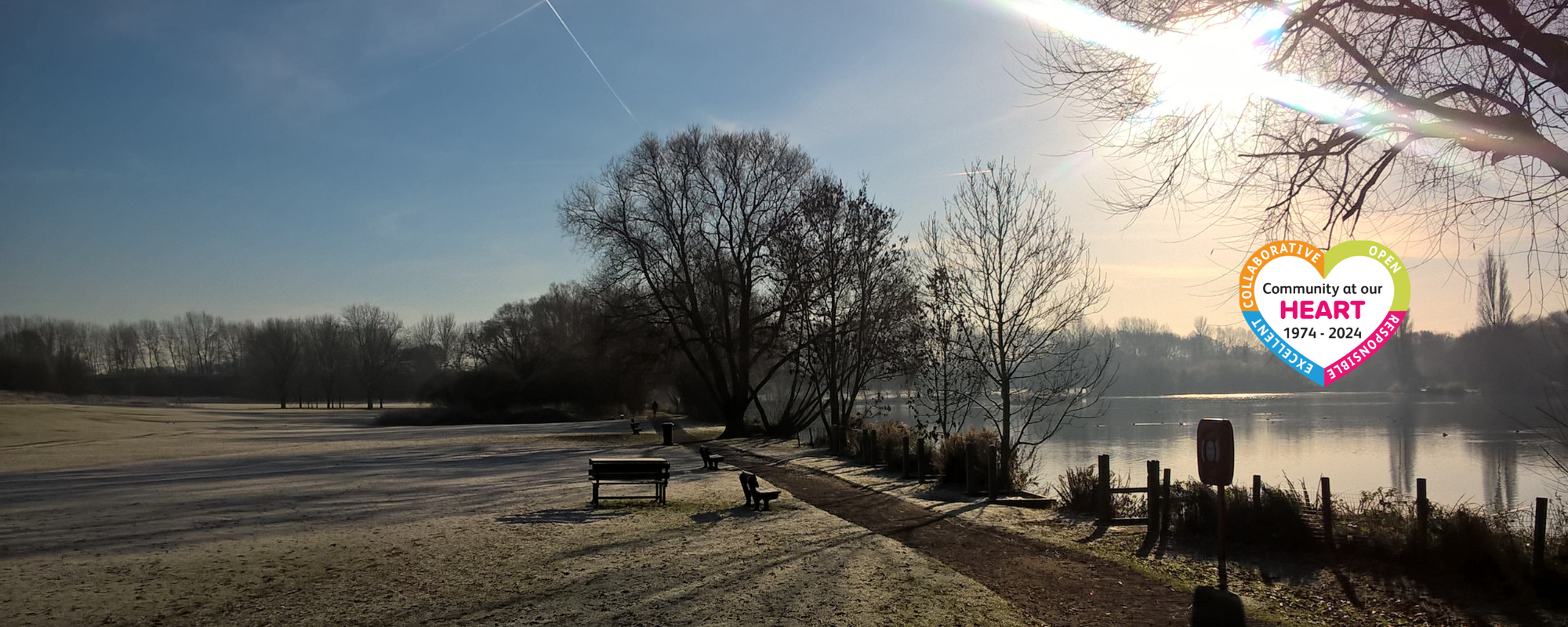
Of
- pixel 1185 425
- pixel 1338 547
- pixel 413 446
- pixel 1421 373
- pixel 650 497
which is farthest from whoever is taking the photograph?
pixel 1421 373

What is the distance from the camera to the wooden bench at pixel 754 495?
11750 mm

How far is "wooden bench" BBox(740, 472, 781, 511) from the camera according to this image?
38.5ft

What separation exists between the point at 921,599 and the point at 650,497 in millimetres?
7266

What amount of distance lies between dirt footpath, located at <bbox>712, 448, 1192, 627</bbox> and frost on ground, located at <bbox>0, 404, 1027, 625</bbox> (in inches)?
12.7

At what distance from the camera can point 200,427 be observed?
42.4m

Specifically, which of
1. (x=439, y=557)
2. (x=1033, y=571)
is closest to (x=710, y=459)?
(x=439, y=557)

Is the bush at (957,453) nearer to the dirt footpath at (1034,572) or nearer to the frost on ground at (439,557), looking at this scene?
the dirt footpath at (1034,572)

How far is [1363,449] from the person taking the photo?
98.1ft

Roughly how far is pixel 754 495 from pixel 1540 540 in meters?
8.18

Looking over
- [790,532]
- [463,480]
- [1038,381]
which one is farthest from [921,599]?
[1038,381]

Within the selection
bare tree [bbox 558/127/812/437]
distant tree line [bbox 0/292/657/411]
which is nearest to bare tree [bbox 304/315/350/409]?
distant tree line [bbox 0/292/657/411]

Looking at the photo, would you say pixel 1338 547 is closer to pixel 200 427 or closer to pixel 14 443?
pixel 14 443

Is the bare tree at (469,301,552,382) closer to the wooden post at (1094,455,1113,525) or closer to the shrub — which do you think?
the shrub

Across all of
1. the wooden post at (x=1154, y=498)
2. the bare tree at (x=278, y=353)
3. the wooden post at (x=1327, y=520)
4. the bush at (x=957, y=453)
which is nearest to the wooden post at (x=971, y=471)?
the bush at (x=957, y=453)
